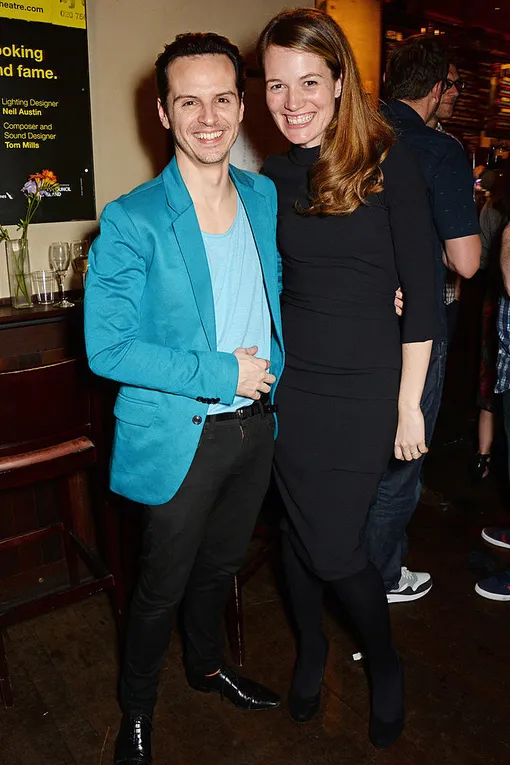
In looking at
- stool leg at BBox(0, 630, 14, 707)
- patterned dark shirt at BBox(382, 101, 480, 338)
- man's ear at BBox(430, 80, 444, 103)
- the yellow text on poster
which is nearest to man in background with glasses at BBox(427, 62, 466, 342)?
man's ear at BBox(430, 80, 444, 103)

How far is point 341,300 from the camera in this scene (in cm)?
161

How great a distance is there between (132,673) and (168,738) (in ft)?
0.91

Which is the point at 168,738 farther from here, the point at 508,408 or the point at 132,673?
the point at 508,408

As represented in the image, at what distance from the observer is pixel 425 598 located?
2.58 meters

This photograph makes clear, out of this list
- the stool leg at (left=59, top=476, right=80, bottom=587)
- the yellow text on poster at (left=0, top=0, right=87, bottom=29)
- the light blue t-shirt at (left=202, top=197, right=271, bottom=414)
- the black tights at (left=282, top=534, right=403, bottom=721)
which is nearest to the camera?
the light blue t-shirt at (left=202, top=197, right=271, bottom=414)

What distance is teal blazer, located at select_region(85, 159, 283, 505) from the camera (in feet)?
4.85

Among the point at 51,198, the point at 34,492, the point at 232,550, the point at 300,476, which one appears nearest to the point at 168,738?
the point at 232,550

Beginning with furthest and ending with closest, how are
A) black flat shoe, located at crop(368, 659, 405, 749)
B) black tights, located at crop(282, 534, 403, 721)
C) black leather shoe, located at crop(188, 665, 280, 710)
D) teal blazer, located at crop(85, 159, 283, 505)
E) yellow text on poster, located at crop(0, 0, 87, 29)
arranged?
yellow text on poster, located at crop(0, 0, 87, 29), black leather shoe, located at crop(188, 665, 280, 710), black flat shoe, located at crop(368, 659, 405, 749), black tights, located at crop(282, 534, 403, 721), teal blazer, located at crop(85, 159, 283, 505)

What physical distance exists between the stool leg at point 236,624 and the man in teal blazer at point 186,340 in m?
0.40

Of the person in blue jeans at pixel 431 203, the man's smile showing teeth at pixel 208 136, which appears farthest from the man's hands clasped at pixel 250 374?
the person in blue jeans at pixel 431 203

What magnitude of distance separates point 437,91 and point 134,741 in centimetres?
214

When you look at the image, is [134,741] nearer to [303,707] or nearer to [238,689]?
[238,689]

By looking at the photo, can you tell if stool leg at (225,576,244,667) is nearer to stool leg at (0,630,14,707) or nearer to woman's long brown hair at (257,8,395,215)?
stool leg at (0,630,14,707)

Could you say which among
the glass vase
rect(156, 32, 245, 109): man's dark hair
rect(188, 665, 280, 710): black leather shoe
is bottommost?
rect(188, 665, 280, 710): black leather shoe
